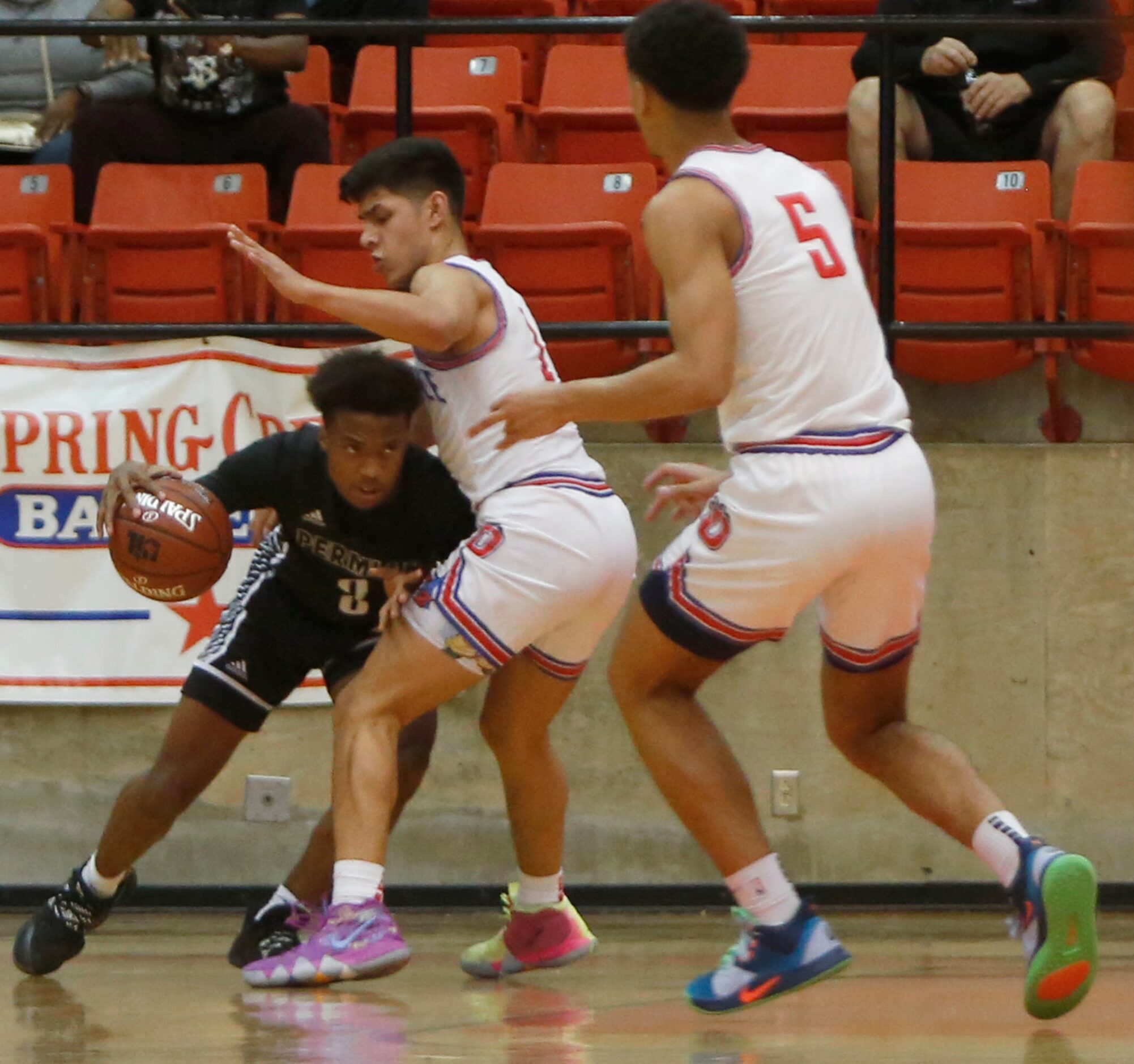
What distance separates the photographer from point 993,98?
594cm

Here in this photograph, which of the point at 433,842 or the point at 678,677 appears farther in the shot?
the point at 433,842

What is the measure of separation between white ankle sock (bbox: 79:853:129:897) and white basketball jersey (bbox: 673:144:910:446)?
2.01 metres

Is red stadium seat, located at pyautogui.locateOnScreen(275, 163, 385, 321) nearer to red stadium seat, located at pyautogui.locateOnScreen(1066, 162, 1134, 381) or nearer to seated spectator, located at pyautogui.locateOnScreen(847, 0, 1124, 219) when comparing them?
seated spectator, located at pyautogui.locateOnScreen(847, 0, 1124, 219)

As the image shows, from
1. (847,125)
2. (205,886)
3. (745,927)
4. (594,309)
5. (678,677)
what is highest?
(847,125)

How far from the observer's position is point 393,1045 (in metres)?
3.26

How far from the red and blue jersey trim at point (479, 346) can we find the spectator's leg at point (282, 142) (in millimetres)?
2401

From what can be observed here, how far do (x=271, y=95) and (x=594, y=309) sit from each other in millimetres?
1542

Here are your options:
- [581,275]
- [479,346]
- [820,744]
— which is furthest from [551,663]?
[581,275]

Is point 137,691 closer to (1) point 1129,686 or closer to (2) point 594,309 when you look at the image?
(2) point 594,309

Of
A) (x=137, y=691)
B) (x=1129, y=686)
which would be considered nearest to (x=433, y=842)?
(x=137, y=691)

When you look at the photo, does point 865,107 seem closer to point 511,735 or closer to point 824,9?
point 824,9

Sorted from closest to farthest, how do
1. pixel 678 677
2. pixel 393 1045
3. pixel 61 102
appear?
pixel 393 1045
pixel 678 677
pixel 61 102

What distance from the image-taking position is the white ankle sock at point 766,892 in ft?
11.2

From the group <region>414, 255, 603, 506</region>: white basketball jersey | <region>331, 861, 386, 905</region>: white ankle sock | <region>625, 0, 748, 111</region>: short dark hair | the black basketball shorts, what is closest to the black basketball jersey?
<region>414, 255, 603, 506</region>: white basketball jersey
